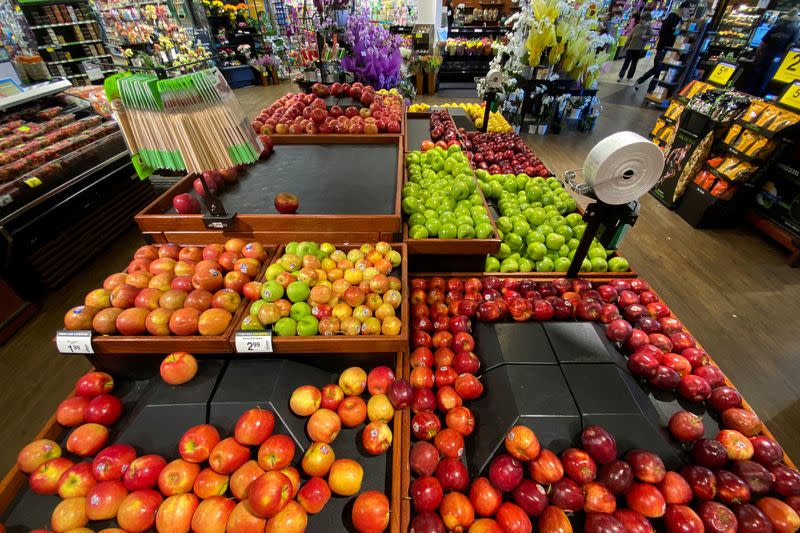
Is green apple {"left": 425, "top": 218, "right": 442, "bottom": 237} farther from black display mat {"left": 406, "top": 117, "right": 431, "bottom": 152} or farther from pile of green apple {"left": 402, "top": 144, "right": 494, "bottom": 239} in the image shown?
black display mat {"left": 406, "top": 117, "right": 431, "bottom": 152}

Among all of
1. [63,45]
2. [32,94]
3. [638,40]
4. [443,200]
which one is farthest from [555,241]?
[638,40]

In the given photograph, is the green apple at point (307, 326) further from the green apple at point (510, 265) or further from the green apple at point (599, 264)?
the green apple at point (599, 264)

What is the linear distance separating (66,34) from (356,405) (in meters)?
10.5

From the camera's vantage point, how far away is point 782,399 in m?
2.20

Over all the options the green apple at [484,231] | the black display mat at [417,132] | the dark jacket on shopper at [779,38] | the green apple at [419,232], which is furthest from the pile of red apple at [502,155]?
the dark jacket on shopper at [779,38]

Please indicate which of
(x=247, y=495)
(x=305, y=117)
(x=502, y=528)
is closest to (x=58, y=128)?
(x=305, y=117)

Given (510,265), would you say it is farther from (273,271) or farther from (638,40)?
(638,40)

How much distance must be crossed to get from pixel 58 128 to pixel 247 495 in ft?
15.9

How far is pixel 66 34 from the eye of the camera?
7129mm

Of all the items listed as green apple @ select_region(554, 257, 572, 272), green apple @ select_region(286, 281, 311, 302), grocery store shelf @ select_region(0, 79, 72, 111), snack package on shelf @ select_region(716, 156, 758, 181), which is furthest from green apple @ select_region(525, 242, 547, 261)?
grocery store shelf @ select_region(0, 79, 72, 111)

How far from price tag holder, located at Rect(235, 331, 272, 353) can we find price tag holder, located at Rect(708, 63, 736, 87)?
5.62 m

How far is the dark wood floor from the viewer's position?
2.13 metres

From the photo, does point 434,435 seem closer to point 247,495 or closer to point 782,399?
point 247,495

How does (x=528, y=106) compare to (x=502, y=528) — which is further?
(x=528, y=106)
